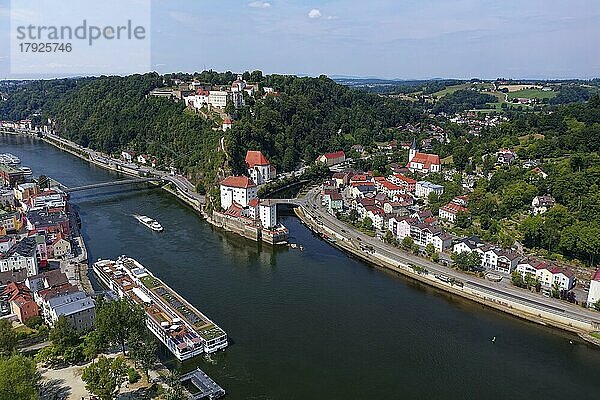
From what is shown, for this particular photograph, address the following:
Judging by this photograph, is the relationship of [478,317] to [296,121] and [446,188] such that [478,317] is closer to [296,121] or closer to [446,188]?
[446,188]

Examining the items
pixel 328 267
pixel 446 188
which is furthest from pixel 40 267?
→ pixel 446 188

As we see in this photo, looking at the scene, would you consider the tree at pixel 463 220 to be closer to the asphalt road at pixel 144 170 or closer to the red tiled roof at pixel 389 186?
the red tiled roof at pixel 389 186

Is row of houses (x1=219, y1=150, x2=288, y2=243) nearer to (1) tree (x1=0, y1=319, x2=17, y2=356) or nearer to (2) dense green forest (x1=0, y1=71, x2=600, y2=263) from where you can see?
(2) dense green forest (x1=0, y1=71, x2=600, y2=263)

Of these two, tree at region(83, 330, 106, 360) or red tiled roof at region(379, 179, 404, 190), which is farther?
red tiled roof at region(379, 179, 404, 190)

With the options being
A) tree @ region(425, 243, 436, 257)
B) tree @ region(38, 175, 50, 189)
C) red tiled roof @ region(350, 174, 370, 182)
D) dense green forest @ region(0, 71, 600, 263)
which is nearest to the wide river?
tree @ region(425, 243, 436, 257)

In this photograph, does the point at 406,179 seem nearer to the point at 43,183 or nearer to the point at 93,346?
the point at 93,346

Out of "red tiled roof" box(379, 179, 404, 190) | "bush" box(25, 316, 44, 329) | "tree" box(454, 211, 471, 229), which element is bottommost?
"bush" box(25, 316, 44, 329)

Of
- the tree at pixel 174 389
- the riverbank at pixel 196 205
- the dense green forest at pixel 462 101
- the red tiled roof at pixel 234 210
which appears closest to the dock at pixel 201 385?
the tree at pixel 174 389
